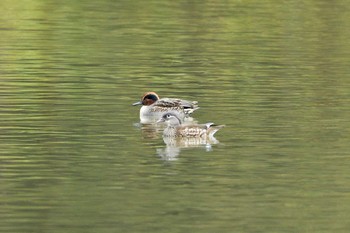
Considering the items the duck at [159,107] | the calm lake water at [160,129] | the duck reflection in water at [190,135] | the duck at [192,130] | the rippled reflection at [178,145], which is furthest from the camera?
the duck at [159,107]

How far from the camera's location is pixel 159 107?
23781 millimetres

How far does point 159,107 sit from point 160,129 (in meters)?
1.53

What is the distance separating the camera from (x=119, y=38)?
114 ft

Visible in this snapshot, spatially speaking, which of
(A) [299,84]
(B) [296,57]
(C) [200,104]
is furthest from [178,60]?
(C) [200,104]

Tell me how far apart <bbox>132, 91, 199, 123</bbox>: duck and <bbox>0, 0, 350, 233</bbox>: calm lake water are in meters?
0.29

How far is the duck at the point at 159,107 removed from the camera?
75.2ft

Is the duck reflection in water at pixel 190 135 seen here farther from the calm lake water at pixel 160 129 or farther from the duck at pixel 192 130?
the calm lake water at pixel 160 129

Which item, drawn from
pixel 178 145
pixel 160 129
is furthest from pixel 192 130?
pixel 160 129

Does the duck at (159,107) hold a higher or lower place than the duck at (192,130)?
Result: higher

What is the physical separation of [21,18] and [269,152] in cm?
2137

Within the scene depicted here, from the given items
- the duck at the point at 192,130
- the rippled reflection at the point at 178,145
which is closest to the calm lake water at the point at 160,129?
the rippled reflection at the point at 178,145

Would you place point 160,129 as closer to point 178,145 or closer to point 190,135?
point 190,135

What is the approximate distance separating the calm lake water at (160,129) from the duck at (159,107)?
0.94 feet

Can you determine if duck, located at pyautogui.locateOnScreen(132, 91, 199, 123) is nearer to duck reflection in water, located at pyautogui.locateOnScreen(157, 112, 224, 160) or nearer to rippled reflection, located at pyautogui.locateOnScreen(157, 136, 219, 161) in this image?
duck reflection in water, located at pyautogui.locateOnScreen(157, 112, 224, 160)
